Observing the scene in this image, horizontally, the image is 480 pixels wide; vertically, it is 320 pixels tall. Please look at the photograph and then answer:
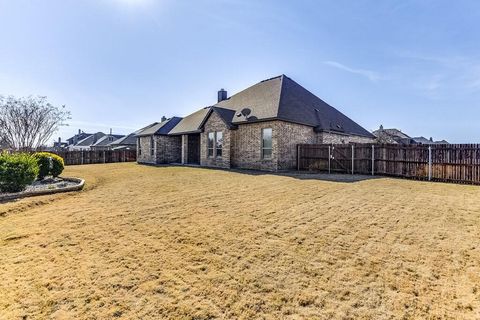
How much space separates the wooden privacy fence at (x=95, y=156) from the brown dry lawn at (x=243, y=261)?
2506cm


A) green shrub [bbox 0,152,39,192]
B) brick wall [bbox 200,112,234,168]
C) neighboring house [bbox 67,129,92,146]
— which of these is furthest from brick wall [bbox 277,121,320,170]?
neighboring house [bbox 67,129,92,146]

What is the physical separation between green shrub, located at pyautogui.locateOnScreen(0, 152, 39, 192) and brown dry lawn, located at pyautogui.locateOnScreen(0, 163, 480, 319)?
8.06 ft

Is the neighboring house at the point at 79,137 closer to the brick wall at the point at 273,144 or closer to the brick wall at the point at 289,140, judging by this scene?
the brick wall at the point at 273,144

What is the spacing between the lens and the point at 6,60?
49.9 ft

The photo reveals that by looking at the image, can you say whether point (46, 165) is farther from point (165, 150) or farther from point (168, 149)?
point (168, 149)

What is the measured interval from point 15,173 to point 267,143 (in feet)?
40.4

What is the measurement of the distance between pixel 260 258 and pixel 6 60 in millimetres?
20024

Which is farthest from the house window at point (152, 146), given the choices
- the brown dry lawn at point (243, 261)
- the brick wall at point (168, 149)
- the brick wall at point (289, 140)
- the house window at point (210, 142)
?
the brown dry lawn at point (243, 261)

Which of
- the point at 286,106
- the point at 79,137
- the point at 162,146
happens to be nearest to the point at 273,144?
the point at 286,106

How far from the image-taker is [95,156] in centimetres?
3016

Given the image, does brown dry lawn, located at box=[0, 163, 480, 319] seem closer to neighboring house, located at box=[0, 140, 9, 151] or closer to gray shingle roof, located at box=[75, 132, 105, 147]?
neighboring house, located at box=[0, 140, 9, 151]

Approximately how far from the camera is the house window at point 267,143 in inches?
632

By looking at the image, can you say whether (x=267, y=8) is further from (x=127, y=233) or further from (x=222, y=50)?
(x=127, y=233)

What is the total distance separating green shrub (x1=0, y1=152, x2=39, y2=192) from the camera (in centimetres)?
846
